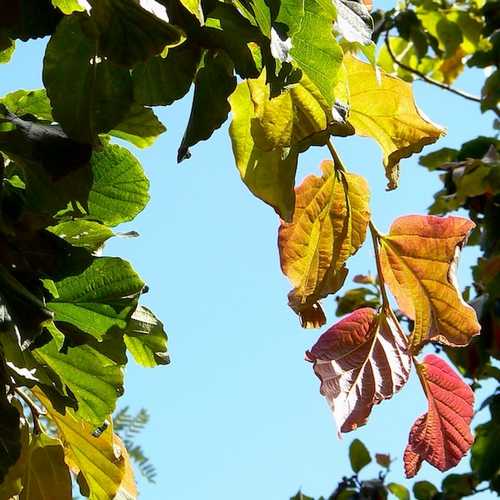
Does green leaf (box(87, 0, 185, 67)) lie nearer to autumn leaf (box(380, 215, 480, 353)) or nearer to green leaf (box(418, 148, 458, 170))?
autumn leaf (box(380, 215, 480, 353))

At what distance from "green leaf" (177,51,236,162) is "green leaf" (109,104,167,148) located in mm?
93

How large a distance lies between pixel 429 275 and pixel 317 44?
0.28 meters

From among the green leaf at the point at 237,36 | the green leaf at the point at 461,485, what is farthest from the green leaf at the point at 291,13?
the green leaf at the point at 461,485

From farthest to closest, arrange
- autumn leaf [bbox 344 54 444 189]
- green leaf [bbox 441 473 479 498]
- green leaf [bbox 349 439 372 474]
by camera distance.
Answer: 1. green leaf [bbox 349 439 372 474]
2. green leaf [bbox 441 473 479 498]
3. autumn leaf [bbox 344 54 444 189]

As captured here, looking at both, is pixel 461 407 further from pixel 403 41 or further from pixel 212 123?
pixel 403 41

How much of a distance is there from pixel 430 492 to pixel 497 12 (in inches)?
44.4

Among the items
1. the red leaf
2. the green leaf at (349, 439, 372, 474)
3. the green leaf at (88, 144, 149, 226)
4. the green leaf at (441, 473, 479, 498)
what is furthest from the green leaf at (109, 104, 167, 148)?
the green leaf at (349, 439, 372, 474)

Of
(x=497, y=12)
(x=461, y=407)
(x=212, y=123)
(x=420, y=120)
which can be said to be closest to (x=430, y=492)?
(x=497, y=12)

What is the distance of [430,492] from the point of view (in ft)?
7.29

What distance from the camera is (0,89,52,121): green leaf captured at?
63 centimetres

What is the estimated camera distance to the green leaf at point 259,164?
0.61 meters

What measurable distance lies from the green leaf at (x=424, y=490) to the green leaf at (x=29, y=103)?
1769mm

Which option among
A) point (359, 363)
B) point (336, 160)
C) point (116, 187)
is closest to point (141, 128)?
point (116, 187)

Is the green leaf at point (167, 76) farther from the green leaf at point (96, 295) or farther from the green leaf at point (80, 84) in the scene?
the green leaf at point (96, 295)
